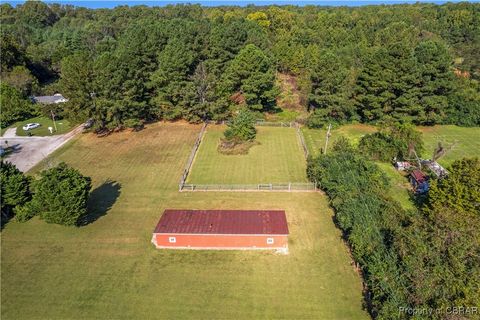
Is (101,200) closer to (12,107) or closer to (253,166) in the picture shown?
(253,166)

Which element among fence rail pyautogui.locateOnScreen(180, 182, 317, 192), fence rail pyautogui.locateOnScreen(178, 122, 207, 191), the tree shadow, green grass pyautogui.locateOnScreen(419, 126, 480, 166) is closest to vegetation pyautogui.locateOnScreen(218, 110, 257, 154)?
fence rail pyautogui.locateOnScreen(178, 122, 207, 191)

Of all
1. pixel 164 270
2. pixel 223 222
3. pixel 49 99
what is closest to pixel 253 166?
pixel 223 222

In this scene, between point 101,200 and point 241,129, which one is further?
point 241,129

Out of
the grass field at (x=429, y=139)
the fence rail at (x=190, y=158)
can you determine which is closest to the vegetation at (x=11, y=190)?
the fence rail at (x=190, y=158)

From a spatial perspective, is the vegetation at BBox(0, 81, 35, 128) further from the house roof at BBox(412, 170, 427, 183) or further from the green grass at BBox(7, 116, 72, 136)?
the house roof at BBox(412, 170, 427, 183)

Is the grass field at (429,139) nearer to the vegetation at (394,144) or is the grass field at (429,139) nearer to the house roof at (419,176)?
the house roof at (419,176)
